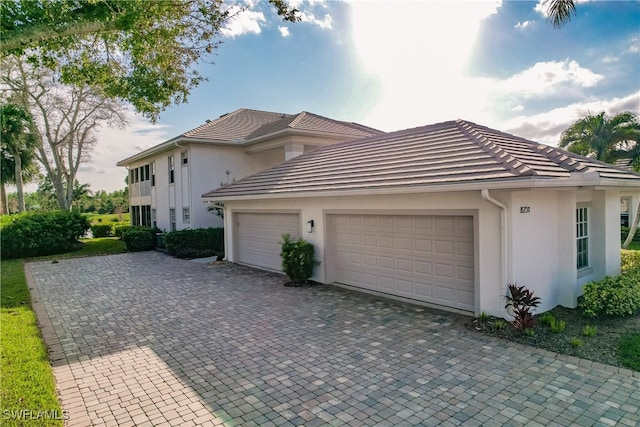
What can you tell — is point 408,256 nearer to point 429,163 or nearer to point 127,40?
point 429,163

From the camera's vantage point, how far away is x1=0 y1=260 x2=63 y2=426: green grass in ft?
13.9

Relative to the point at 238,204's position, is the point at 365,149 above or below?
above

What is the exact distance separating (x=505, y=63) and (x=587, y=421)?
10.5 m

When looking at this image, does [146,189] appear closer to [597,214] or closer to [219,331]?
[219,331]

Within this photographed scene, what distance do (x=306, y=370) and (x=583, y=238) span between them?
7.26 metres

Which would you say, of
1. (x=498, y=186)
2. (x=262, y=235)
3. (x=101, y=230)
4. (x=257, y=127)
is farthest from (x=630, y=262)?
(x=101, y=230)

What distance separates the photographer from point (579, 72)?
481 inches

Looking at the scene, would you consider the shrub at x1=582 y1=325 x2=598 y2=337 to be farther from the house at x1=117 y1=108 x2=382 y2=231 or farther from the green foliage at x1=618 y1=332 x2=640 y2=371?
the house at x1=117 y1=108 x2=382 y2=231

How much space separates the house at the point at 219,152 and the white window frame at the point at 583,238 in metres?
11.3

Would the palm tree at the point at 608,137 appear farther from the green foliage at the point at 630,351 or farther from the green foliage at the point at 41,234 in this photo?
the green foliage at the point at 41,234

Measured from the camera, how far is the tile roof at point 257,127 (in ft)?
59.0

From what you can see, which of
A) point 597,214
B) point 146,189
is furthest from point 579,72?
point 146,189

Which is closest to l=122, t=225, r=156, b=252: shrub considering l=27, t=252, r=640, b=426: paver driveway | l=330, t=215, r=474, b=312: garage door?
l=27, t=252, r=640, b=426: paver driveway

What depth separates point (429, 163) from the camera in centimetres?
846
